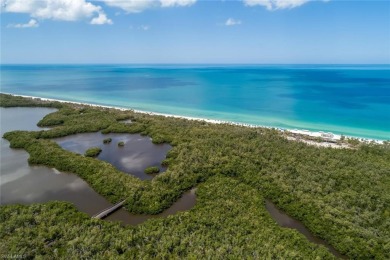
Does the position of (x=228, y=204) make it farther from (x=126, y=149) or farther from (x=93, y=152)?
(x=93, y=152)

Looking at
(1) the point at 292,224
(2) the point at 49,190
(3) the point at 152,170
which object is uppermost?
(3) the point at 152,170

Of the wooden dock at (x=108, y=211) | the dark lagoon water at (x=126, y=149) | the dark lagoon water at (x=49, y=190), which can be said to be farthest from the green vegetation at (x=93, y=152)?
the wooden dock at (x=108, y=211)

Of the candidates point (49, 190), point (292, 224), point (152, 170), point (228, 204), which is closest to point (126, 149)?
point (152, 170)

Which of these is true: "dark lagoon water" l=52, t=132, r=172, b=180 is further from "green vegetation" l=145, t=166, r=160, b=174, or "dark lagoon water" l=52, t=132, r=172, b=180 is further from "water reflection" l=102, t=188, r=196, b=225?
"water reflection" l=102, t=188, r=196, b=225

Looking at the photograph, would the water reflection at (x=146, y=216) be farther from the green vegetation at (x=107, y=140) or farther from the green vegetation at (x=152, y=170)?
the green vegetation at (x=107, y=140)

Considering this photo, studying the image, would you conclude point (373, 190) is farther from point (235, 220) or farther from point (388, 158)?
point (235, 220)

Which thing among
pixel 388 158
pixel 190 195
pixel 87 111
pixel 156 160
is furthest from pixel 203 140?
pixel 87 111
